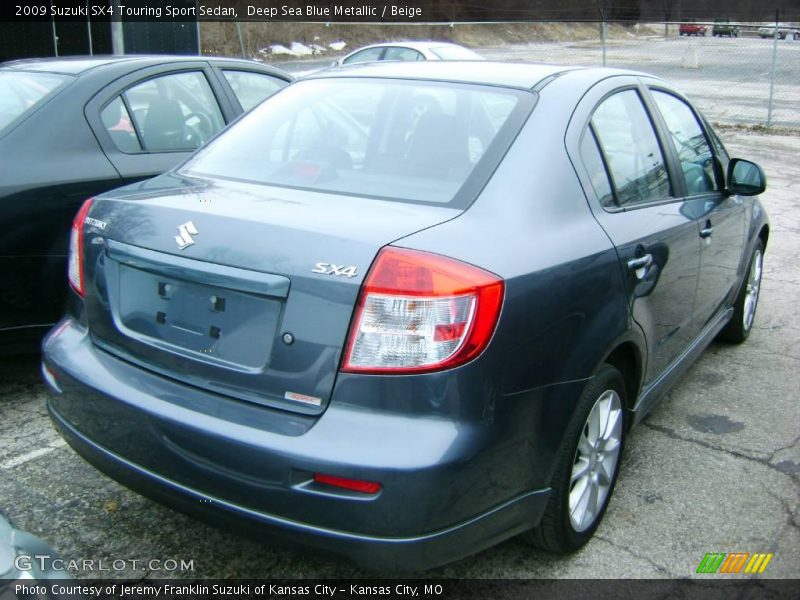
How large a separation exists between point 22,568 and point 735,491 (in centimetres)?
269

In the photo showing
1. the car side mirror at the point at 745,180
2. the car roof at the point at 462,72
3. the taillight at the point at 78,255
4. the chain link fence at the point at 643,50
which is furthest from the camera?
the chain link fence at the point at 643,50

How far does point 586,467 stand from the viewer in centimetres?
282

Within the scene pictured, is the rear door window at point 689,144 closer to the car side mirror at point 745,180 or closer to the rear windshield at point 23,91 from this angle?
the car side mirror at point 745,180

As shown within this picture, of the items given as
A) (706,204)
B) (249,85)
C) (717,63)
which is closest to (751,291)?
(706,204)

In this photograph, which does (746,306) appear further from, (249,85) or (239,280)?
(239,280)

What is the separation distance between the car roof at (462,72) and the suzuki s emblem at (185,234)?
117cm

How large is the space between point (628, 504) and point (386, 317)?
63.8 inches

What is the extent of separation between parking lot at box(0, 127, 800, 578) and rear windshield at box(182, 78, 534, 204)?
119 cm

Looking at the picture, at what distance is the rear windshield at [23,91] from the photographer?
4.12m

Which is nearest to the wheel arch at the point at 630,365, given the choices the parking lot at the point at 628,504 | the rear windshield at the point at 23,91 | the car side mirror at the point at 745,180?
the parking lot at the point at 628,504

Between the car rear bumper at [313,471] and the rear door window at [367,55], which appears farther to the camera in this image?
the rear door window at [367,55]

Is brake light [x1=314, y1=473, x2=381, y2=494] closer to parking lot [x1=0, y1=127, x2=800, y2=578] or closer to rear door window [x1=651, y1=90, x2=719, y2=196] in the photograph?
parking lot [x1=0, y1=127, x2=800, y2=578]

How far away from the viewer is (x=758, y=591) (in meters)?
2.74

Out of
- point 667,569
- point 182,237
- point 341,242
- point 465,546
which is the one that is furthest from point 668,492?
point 182,237
